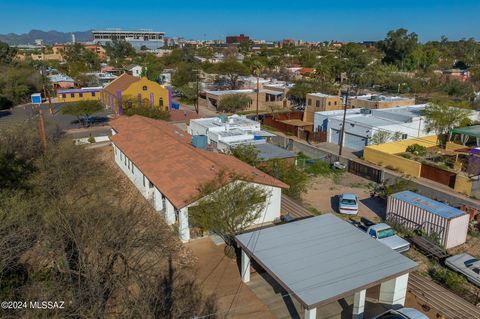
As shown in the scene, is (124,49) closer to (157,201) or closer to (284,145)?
(284,145)

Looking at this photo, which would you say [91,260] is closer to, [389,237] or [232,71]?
[389,237]

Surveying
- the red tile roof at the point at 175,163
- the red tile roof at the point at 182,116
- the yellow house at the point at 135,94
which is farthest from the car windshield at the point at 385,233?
the yellow house at the point at 135,94

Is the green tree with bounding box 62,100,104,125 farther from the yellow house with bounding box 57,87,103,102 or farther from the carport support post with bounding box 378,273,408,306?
the carport support post with bounding box 378,273,408,306

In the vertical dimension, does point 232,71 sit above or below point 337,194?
above

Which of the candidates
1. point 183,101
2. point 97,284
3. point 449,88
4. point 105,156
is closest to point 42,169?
point 105,156

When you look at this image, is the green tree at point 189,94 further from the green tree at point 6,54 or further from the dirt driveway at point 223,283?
the green tree at point 6,54

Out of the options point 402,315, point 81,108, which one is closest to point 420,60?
point 81,108

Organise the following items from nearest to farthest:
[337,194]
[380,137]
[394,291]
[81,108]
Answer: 1. [394,291]
2. [337,194]
3. [380,137]
4. [81,108]
